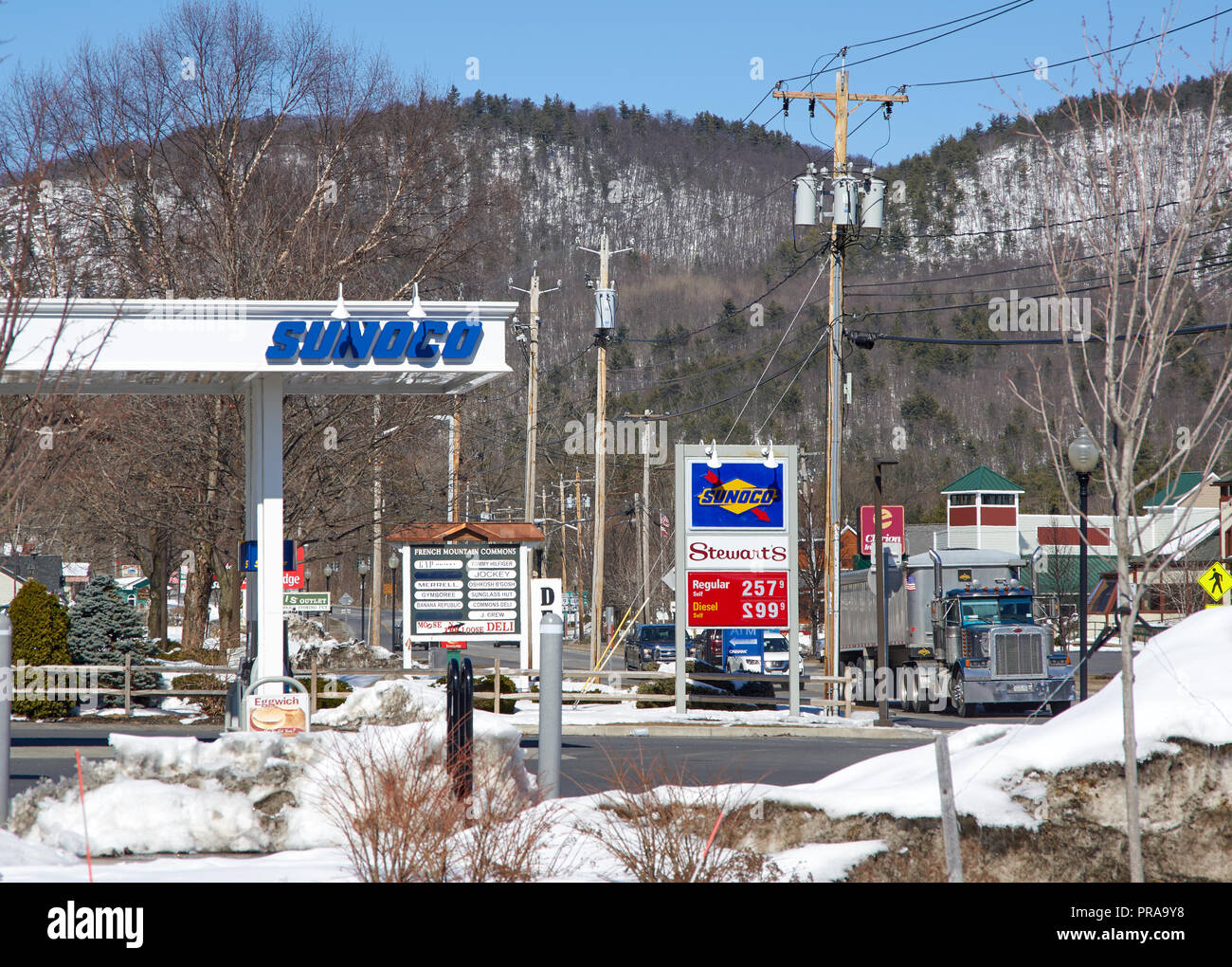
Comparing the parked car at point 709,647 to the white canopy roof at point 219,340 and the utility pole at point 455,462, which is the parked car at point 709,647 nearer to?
the utility pole at point 455,462

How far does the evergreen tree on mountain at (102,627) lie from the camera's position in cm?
2470

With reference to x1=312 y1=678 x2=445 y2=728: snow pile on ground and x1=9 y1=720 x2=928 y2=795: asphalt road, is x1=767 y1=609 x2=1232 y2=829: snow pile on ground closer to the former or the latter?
x1=9 y1=720 x2=928 y2=795: asphalt road

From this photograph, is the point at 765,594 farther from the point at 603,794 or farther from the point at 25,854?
the point at 25,854

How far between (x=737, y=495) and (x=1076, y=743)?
53.5 feet

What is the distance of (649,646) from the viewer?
50.5m

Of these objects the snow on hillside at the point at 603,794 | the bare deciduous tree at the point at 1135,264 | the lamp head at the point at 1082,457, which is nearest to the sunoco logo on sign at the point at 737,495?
the lamp head at the point at 1082,457

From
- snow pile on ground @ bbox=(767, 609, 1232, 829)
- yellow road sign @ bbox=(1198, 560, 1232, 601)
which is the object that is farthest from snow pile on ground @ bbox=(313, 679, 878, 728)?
snow pile on ground @ bbox=(767, 609, 1232, 829)

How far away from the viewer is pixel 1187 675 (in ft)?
26.9

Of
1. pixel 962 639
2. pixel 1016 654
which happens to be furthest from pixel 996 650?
pixel 962 639
